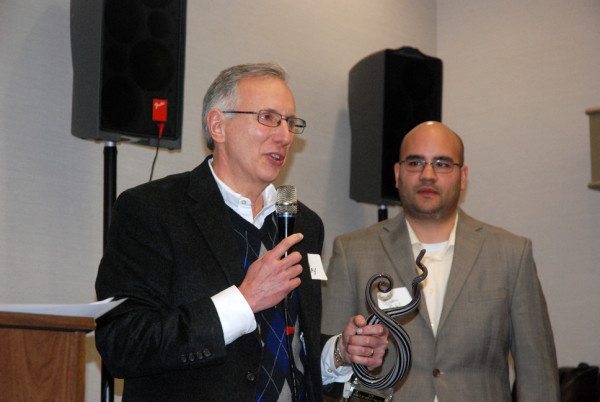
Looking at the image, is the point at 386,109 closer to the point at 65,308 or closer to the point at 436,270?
the point at 436,270

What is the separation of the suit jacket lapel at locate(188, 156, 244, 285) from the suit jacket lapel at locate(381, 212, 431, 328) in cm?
133

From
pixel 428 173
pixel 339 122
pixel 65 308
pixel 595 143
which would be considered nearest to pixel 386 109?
pixel 339 122

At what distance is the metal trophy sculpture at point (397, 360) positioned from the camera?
99.7 inches

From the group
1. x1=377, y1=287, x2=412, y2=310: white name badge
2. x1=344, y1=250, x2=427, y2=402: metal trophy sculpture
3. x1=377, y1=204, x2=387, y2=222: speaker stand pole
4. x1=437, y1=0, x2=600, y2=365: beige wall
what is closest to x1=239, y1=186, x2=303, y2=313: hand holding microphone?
x1=344, y1=250, x2=427, y2=402: metal trophy sculpture

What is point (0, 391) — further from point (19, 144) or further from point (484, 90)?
point (484, 90)

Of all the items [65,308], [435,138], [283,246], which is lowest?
[65,308]

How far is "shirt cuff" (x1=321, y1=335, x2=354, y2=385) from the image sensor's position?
2.63 meters

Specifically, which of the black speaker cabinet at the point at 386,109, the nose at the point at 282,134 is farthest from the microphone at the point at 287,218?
the black speaker cabinet at the point at 386,109

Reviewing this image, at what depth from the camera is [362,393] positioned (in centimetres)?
269

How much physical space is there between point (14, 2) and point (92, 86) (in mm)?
573

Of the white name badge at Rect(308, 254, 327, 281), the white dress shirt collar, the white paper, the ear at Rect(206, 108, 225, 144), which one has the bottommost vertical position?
the white paper

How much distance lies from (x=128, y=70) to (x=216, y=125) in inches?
42.1

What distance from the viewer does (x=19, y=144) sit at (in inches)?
143

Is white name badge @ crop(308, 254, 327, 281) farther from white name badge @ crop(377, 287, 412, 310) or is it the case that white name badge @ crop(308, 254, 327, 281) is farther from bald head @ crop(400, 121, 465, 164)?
bald head @ crop(400, 121, 465, 164)
